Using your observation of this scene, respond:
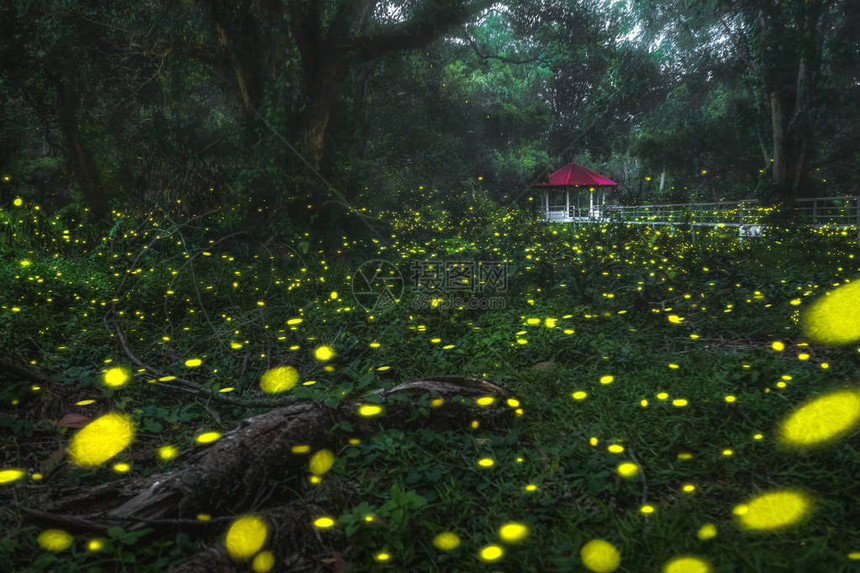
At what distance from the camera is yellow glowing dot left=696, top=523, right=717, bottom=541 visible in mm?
2078

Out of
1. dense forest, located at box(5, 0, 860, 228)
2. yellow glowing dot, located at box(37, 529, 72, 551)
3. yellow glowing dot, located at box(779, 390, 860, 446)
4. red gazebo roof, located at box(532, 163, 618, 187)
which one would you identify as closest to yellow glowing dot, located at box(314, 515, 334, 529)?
yellow glowing dot, located at box(37, 529, 72, 551)

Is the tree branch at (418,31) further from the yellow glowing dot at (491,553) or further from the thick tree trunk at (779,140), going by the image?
the yellow glowing dot at (491,553)

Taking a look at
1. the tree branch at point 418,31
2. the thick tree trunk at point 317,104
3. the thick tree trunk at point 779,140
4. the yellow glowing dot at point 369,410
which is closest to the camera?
the yellow glowing dot at point 369,410

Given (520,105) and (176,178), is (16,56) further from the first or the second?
(520,105)

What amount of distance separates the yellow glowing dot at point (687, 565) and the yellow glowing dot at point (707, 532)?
0.42 ft

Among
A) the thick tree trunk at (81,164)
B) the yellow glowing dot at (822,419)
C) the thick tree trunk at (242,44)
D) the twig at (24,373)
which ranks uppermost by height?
the thick tree trunk at (242,44)

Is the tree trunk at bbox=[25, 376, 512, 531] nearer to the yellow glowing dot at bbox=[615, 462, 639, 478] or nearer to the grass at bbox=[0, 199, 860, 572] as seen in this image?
the grass at bbox=[0, 199, 860, 572]

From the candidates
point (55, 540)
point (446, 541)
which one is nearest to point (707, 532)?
point (446, 541)

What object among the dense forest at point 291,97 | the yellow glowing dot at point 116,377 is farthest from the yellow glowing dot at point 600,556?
the dense forest at point 291,97

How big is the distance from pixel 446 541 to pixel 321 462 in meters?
0.85

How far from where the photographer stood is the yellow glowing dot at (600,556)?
6.49 ft

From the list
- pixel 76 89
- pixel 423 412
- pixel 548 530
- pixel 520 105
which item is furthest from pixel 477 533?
pixel 520 105

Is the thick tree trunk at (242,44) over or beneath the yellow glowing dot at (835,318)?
over

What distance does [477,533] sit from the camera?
222 cm
